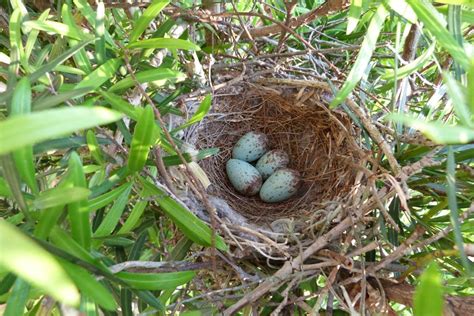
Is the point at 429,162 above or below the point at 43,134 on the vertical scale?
below

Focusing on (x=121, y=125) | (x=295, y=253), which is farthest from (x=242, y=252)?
(x=121, y=125)

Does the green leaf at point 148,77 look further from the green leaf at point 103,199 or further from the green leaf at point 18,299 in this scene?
the green leaf at point 18,299

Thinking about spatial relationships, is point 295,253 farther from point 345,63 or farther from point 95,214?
point 345,63

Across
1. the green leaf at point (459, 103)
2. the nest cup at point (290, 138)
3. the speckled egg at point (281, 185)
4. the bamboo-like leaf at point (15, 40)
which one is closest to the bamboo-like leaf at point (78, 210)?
the bamboo-like leaf at point (15, 40)

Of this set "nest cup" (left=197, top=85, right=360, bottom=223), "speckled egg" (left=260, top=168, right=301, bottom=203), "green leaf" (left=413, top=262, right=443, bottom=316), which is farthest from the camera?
"speckled egg" (left=260, top=168, right=301, bottom=203)

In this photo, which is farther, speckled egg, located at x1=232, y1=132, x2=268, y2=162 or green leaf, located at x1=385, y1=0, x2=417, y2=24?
speckled egg, located at x1=232, y1=132, x2=268, y2=162

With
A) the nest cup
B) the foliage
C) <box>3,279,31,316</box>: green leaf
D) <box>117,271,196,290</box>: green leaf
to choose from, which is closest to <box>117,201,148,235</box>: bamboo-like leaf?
the foliage

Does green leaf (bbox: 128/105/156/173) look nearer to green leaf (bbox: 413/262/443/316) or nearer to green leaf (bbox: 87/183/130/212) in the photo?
green leaf (bbox: 87/183/130/212)
